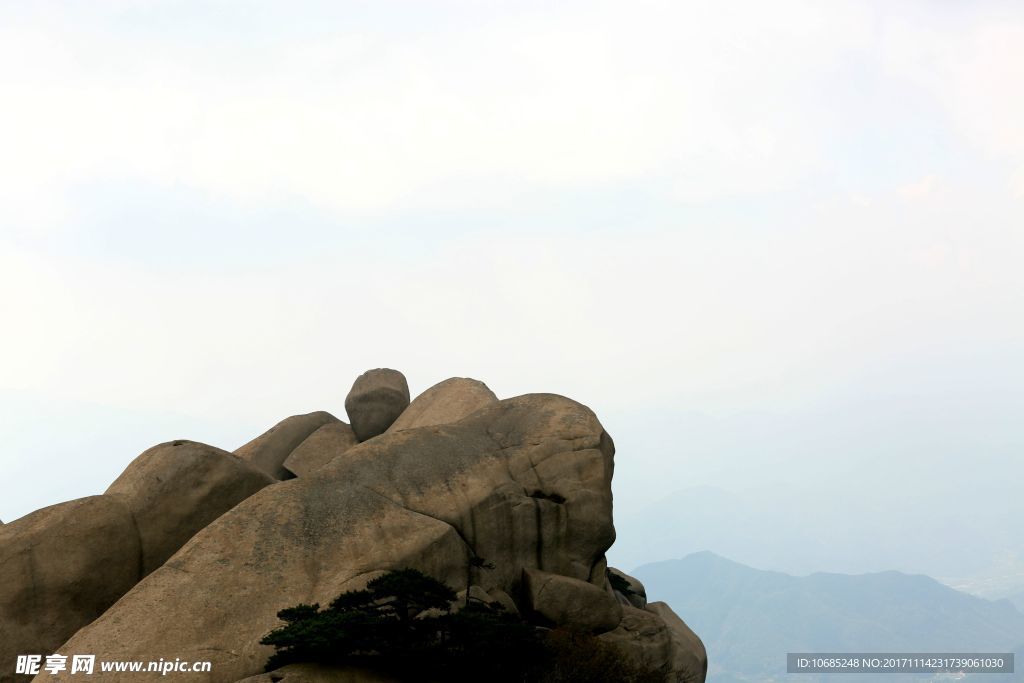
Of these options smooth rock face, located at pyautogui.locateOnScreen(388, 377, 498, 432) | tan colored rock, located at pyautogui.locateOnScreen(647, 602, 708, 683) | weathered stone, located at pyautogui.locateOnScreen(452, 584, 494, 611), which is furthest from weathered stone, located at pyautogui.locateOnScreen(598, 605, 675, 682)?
smooth rock face, located at pyautogui.locateOnScreen(388, 377, 498, 432)

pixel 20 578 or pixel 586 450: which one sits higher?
pixel 586 450

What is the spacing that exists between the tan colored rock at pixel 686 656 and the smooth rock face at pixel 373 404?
12.3 m

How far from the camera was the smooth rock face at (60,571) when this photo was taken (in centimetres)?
2709

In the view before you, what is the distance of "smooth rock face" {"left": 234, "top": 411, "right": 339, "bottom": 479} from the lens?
38.3 metres

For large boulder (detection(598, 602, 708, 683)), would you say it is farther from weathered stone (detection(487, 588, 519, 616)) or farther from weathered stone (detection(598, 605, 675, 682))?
weathered stone (detection(487, 588, 519, 616))

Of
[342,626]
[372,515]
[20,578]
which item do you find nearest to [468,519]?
[372,515]

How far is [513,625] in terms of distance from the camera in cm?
2366

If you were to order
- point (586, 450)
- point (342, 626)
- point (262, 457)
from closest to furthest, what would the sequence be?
point (342, 626), point (586, 450), point (262, 457)

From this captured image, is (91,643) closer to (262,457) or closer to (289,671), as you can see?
(289,671)

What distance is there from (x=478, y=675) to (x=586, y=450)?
8.46 metres

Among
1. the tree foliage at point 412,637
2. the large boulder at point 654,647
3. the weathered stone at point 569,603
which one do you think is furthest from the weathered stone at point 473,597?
the large boulder at point 654,647

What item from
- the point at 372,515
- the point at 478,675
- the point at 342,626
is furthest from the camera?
the point at 372,515

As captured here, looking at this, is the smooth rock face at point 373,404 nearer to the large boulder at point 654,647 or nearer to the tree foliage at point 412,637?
the large boulder at point 654,647

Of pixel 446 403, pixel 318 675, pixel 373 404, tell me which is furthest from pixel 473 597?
pixel 373 404
